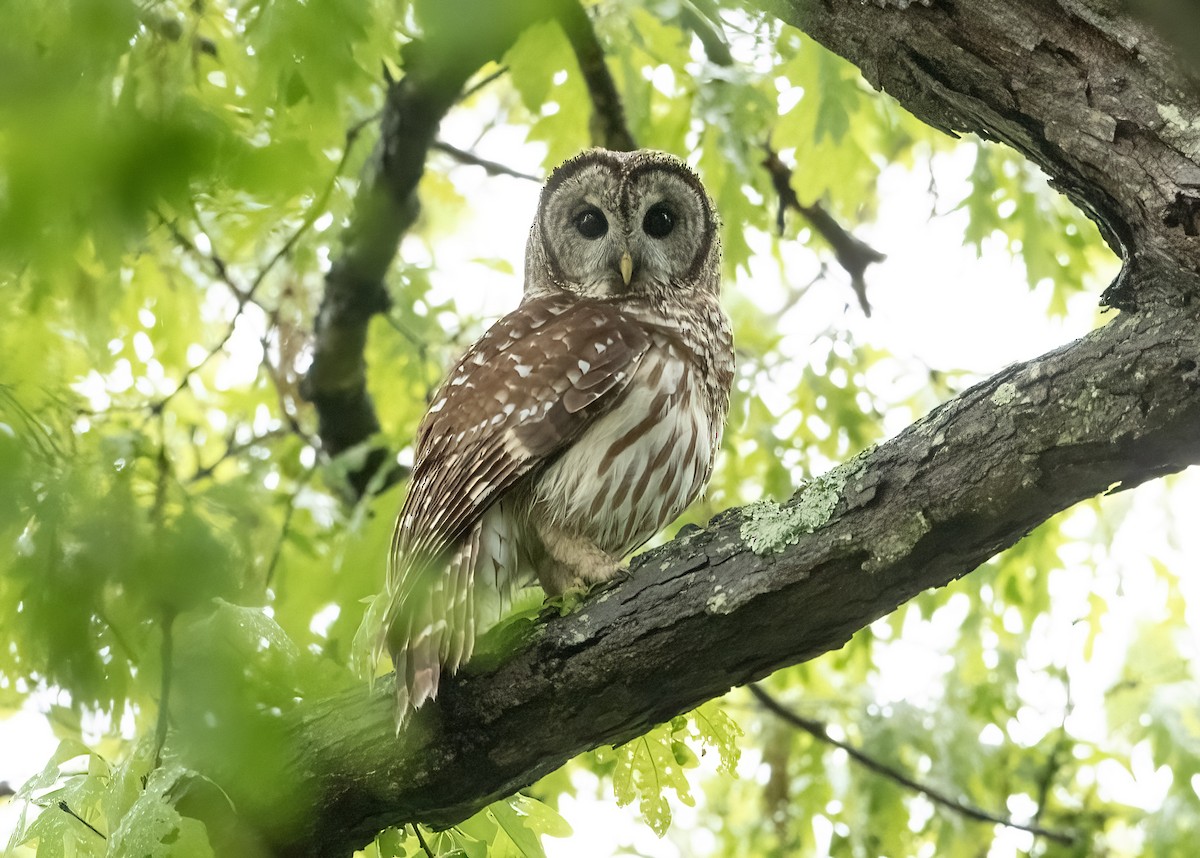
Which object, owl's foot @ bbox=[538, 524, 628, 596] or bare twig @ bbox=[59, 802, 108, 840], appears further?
owl's foot @ bbox=[538, 524, 628, 596]

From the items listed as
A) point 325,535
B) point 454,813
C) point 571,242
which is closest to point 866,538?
point 454,813

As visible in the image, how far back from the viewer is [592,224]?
4086 mm

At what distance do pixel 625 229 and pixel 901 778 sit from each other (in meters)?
2.48

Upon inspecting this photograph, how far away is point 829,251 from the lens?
211 inches

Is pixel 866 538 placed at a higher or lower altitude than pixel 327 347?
lower

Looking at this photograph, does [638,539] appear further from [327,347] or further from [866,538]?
[327,347]

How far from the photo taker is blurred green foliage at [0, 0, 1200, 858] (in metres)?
1.38

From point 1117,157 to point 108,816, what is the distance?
238cm

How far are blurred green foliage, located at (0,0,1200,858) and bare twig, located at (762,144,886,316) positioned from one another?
5.3 inches

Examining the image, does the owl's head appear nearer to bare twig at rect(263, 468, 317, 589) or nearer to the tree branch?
bare twig at rect(263, 468, 317, 589)

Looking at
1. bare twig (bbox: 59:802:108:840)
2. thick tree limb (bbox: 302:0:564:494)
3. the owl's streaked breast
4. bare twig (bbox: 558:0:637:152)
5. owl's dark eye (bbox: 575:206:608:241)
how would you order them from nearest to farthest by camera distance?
bare twig (bbox: 59:802:108:840)
the owl's streaked breast
owl's dark eye (bbox: 575:206:608:241)
bare twig (bbox: 558:0:637:152)
thick tree limb (bbox: 302:0:564:494)

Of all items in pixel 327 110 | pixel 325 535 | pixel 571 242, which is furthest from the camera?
pixel 325 535

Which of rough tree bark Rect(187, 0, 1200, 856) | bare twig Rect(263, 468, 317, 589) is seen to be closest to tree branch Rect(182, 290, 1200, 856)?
rough tree bark Rect(187, 0, 1200, 856)

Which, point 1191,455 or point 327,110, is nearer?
point 1191,455
